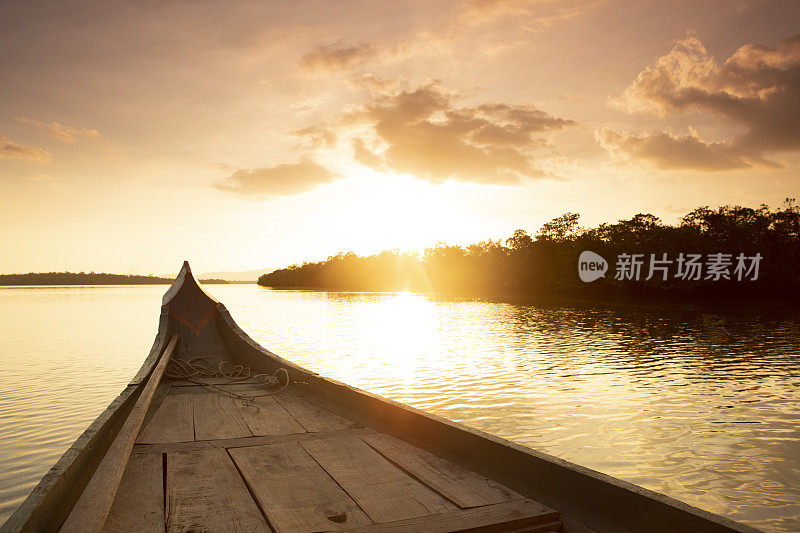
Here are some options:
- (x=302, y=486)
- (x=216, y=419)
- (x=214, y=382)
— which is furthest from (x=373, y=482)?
(x=214, y=382)

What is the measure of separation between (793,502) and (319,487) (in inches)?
218

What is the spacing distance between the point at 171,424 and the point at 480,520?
321 centimetres

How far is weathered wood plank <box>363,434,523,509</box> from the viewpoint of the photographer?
282cm

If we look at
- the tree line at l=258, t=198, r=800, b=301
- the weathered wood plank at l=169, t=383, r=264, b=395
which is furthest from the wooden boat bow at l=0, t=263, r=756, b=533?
the tree line at l=258, t=198, r=800, b=301

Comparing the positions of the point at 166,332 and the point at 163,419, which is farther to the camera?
the point at 166,332

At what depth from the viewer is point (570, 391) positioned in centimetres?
1125

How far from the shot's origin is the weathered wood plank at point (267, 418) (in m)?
4.36

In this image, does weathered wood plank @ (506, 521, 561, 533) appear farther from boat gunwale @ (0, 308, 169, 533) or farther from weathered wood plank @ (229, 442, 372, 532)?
boat gunwale @ (0, 308, 169, 533)

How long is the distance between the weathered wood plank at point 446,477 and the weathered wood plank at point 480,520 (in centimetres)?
11

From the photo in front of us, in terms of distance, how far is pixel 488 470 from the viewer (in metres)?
3.13

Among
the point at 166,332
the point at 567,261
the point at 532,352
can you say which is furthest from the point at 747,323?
the point at 567,261

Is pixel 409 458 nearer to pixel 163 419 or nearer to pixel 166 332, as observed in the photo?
pixel 163 419

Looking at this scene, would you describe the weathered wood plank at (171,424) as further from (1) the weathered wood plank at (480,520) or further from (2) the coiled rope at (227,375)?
(1) the weathered wood plank at (480,520)

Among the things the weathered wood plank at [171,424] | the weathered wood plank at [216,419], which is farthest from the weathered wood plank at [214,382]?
the weathered wood plank at [171,424]
